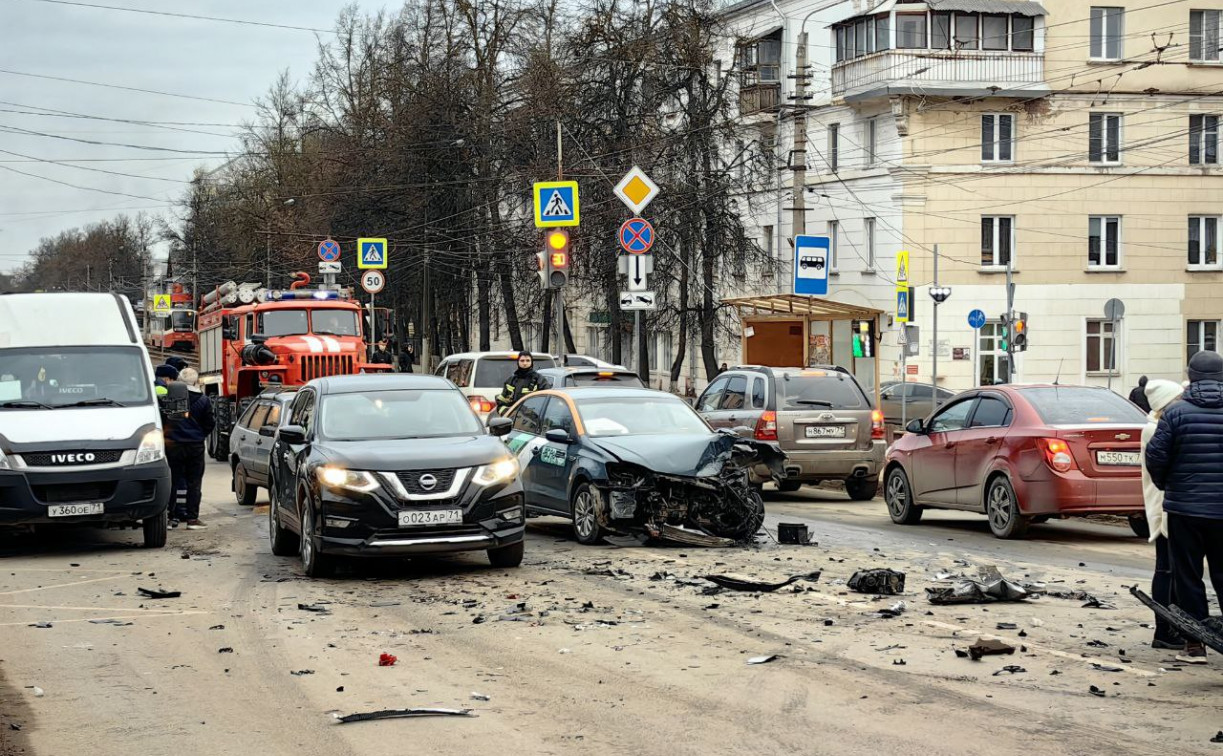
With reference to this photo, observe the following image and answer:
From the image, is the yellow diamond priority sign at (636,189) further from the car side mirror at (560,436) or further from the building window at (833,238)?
the building window at (833,238)

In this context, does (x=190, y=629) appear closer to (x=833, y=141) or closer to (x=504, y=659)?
(x=504, y=659)

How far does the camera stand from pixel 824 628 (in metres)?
9.43

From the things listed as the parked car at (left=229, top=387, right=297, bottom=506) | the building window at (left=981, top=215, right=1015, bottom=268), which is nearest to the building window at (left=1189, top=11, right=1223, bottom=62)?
the building window at (left=981, top=215, right=1015, bottom=268)

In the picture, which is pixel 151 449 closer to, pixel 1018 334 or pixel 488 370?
pixel 488 370

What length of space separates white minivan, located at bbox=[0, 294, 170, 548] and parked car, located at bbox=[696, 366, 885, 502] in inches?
317

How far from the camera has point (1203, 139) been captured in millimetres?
48875

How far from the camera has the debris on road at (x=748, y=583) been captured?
1113cm

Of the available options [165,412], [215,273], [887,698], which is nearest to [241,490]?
[165,412]

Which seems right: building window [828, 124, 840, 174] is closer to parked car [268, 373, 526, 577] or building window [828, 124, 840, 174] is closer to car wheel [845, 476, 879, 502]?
car wheel [845, 476, 879, 502]

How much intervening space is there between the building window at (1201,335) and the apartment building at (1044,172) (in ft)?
0.25

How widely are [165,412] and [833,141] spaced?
123 feet

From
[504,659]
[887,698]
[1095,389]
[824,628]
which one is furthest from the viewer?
[1095,389]

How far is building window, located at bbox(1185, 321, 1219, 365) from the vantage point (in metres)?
49.3

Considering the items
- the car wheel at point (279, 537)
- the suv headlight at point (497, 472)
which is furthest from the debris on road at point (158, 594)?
the suv headlight at point (497, 472)
